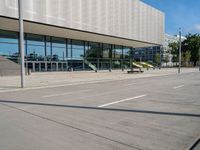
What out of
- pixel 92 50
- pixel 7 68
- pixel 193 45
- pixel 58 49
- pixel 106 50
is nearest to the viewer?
pixel 7 68

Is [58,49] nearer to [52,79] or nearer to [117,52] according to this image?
[52,79]

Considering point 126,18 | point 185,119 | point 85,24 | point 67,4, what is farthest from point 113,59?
point 185,119

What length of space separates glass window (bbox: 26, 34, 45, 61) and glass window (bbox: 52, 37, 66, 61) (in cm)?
229

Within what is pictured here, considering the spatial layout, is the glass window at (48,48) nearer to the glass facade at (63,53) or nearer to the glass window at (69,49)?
the glass facade at (63,53)

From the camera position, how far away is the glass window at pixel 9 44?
111 ft

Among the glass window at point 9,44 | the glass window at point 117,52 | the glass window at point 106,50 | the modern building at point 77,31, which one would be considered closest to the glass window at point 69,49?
the modern building at point 77,31

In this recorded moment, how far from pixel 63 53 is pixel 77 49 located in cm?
408

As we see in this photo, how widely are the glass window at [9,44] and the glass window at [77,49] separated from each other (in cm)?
1183

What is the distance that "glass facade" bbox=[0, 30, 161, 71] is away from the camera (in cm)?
3531

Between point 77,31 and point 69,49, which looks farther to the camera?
point 69,49

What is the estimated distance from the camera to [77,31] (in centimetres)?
3675

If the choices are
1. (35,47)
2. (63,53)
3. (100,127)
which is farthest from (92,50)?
(100,127)

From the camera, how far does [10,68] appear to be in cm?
3086

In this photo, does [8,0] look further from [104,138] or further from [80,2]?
[104,138]
